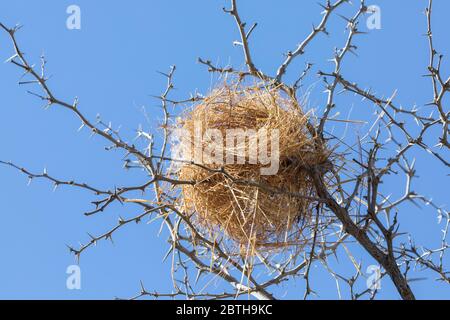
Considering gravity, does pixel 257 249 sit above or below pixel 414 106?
below

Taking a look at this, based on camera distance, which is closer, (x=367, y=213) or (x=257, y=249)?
(x=367, y=213)

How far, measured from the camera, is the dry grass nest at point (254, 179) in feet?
11.0

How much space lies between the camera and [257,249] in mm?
3576

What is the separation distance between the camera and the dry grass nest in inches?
132

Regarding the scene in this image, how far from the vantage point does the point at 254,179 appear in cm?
333

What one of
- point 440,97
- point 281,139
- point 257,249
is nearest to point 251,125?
point 281,139

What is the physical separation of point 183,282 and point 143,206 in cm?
42

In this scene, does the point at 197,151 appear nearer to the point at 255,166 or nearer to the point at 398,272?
the point at 255,166
